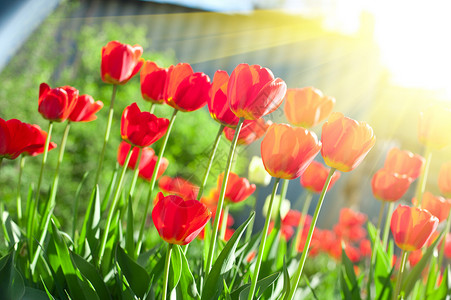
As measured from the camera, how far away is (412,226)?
528 mm

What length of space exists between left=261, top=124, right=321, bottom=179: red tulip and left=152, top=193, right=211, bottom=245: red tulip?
0.08 m

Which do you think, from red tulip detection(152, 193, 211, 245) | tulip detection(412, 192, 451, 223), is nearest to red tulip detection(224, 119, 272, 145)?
red tulip detection(152, 193, 211, 245)

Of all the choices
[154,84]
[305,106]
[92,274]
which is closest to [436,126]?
[305,106]

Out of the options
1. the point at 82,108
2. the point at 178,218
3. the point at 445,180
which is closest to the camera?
the point at 178,218

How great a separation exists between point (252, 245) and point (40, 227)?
31 cm

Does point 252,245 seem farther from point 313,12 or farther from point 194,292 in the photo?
point 313,12

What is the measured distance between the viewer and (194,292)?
476 mm

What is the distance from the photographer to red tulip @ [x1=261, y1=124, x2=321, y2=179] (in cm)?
45

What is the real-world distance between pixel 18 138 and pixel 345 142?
15.2 inches

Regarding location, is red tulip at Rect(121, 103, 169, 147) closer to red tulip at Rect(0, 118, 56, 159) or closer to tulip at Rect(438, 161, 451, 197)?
red tulip at Rect(0, 118, 56, 159)

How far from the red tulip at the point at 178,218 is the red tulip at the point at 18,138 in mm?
225

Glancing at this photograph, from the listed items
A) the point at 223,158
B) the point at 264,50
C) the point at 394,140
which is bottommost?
the point at 394,140

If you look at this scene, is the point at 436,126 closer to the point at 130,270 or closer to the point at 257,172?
A: the point at 257,172

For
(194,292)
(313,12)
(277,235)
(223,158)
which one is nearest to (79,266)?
(194,292)
